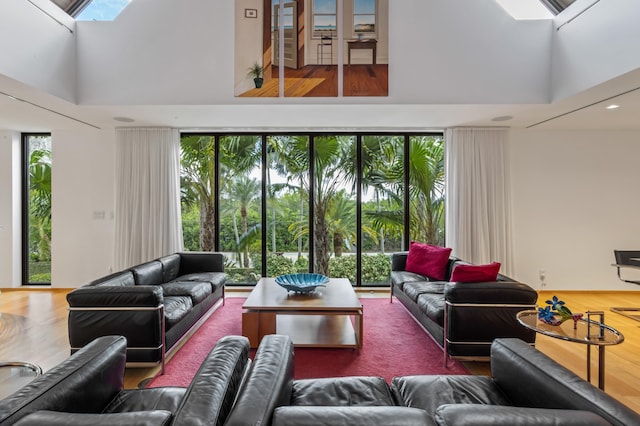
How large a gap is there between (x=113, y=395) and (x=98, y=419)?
70cm

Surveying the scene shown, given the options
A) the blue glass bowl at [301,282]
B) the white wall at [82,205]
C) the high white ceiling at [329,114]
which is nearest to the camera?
the blue glass bowl at [301,282]

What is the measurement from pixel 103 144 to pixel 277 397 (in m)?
5.38

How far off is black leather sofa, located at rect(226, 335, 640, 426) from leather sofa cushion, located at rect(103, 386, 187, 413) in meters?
0.44

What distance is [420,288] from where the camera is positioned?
11.4ft

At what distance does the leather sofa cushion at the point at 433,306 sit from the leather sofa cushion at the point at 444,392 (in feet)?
3.33

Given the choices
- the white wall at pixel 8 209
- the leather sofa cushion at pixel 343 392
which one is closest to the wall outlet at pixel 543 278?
the leather sofa cushion at pixel 343 392

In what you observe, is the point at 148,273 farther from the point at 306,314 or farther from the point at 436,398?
the point at 436,398

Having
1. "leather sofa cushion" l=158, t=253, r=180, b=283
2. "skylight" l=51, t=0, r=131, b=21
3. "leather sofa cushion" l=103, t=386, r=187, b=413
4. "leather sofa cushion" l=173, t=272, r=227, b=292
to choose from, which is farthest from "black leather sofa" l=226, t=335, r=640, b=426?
"skylight" l=51, t=0, r=131, b=21

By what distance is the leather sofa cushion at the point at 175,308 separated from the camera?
8.91 ft

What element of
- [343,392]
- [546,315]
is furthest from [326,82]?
[343,392]

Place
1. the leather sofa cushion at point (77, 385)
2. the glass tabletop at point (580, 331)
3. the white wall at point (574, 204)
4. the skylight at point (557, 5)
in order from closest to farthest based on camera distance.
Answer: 1. the leather sofa cushion at point (77, 385)
2. the glass tabletop at point (580, 331)
3. the skylight at point (557, 5)
4. the white wall at point (574, 204)

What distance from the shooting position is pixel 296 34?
3.82 m

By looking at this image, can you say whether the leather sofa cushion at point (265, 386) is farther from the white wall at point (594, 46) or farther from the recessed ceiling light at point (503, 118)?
the recessed ceiling light at point (503, 118)

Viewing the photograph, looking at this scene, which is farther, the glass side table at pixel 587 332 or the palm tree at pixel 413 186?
the palm tree at pixel 413 186
